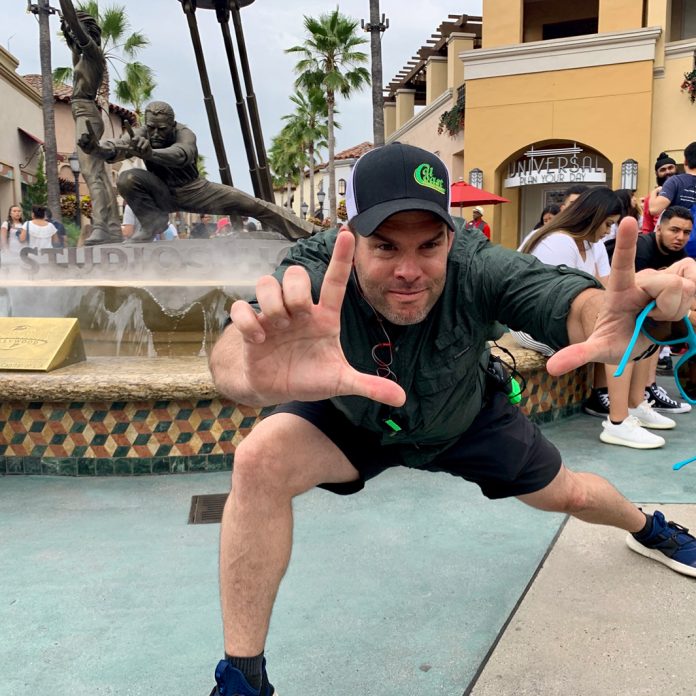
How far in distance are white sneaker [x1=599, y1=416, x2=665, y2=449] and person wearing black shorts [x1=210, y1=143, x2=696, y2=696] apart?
235 centimetres

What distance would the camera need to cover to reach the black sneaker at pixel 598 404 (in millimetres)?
4943

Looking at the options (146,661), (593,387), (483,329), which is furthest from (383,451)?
(593,387)

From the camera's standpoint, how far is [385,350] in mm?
1824

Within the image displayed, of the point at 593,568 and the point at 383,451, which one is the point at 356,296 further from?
the point at 593,568

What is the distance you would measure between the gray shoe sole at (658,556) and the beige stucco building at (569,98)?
55.9ft

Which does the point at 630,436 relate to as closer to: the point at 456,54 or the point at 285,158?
the point at 456,54

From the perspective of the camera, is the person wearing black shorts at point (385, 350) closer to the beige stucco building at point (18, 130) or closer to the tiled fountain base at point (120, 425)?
the tiled fountain base at point (120, 425)

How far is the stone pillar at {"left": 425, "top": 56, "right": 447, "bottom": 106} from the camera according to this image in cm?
2617

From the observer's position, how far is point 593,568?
2.53 metres

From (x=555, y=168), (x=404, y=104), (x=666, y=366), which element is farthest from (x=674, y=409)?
(x=404, y=104)

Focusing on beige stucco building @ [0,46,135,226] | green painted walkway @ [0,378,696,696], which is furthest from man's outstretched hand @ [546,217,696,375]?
beige stucco building @ [0,46,135,226]

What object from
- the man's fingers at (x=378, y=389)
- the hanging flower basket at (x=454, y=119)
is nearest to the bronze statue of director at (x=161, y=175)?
the man's fingers at (x=378, y=389)

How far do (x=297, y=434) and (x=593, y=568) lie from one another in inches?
53.1

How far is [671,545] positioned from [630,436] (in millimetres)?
1756
